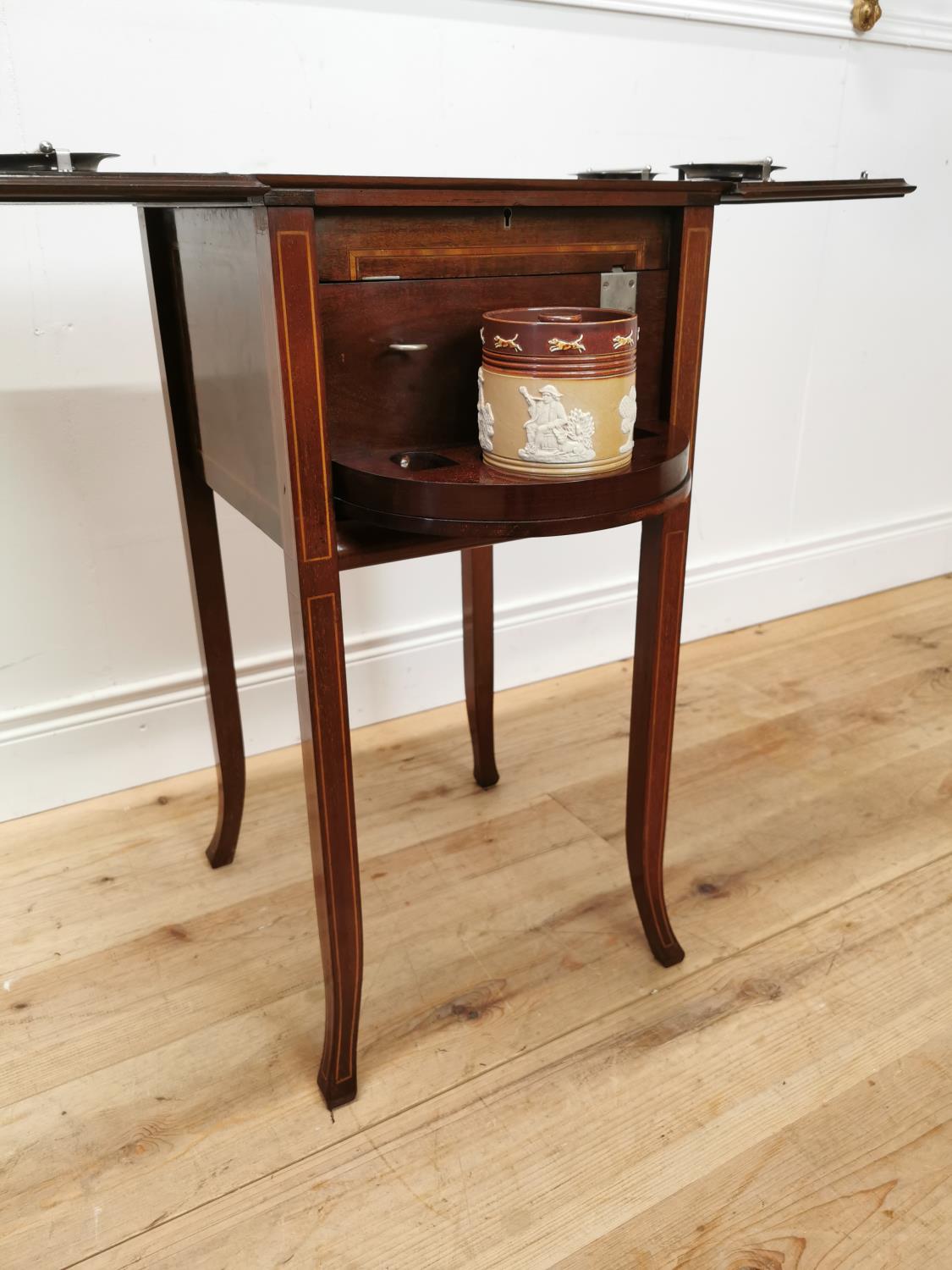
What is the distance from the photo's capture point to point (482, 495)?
830 mm

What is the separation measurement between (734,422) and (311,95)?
3.49ft

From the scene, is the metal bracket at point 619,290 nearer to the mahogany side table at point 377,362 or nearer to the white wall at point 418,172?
the mahogany side table at point 377,362

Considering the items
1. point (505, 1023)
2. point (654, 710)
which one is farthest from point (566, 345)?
point (505, 1023)

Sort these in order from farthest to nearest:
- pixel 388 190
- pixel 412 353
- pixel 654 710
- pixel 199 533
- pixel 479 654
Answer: pixel 479 654, pixel 199 533, pixel 654 710, pixel 412 353, pixel 388 190

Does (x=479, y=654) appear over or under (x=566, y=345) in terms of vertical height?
under

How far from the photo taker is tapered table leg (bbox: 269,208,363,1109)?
80 centimetres

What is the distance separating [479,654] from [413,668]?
317mm

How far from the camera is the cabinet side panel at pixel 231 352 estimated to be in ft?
2.86

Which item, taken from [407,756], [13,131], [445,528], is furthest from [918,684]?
[13,131]

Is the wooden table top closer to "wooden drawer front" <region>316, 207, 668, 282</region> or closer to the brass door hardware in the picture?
"wooden drawer front" <region>316, 207, 668, 282</region>

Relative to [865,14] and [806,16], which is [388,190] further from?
[865,14]

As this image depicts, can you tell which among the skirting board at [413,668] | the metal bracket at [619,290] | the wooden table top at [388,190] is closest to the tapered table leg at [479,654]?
the skirting board at [413,668]

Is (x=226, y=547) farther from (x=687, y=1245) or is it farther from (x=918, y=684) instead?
(x=918, y=684)

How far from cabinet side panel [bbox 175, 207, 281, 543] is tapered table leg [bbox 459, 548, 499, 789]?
0.46 meters
